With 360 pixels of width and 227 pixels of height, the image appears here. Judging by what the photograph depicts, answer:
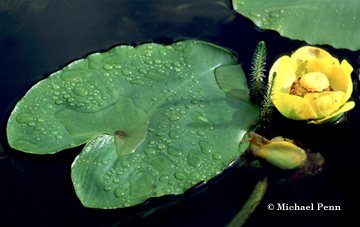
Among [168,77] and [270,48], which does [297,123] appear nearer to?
[270,48]

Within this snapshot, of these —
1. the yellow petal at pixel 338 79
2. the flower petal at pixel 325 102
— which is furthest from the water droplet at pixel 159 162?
the yellow petal at pixel 338 79

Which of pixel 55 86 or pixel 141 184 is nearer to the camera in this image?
pixel 141 184

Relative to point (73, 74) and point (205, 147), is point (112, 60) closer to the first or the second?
point (73, 74)

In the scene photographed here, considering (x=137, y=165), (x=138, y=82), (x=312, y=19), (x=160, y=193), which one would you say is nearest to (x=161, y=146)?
(x=137, y=165)

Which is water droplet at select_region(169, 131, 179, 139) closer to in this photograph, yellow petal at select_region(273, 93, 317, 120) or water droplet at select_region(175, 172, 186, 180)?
water droplet at select_region(175, 172, 186, 180)

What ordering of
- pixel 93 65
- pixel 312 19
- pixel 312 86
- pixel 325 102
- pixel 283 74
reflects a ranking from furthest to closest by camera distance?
1. pixel 312 19
2. pixel 93 65
3. pixel 283 74
4. pixel 312 86
5. pixel 325 102

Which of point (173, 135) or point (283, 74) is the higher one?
point (283, 74)

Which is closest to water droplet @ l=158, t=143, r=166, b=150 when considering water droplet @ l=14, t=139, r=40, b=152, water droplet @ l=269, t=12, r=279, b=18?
water droplet @ l=14, t=139, r=40, b=152

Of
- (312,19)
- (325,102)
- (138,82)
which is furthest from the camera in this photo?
(312,19)
